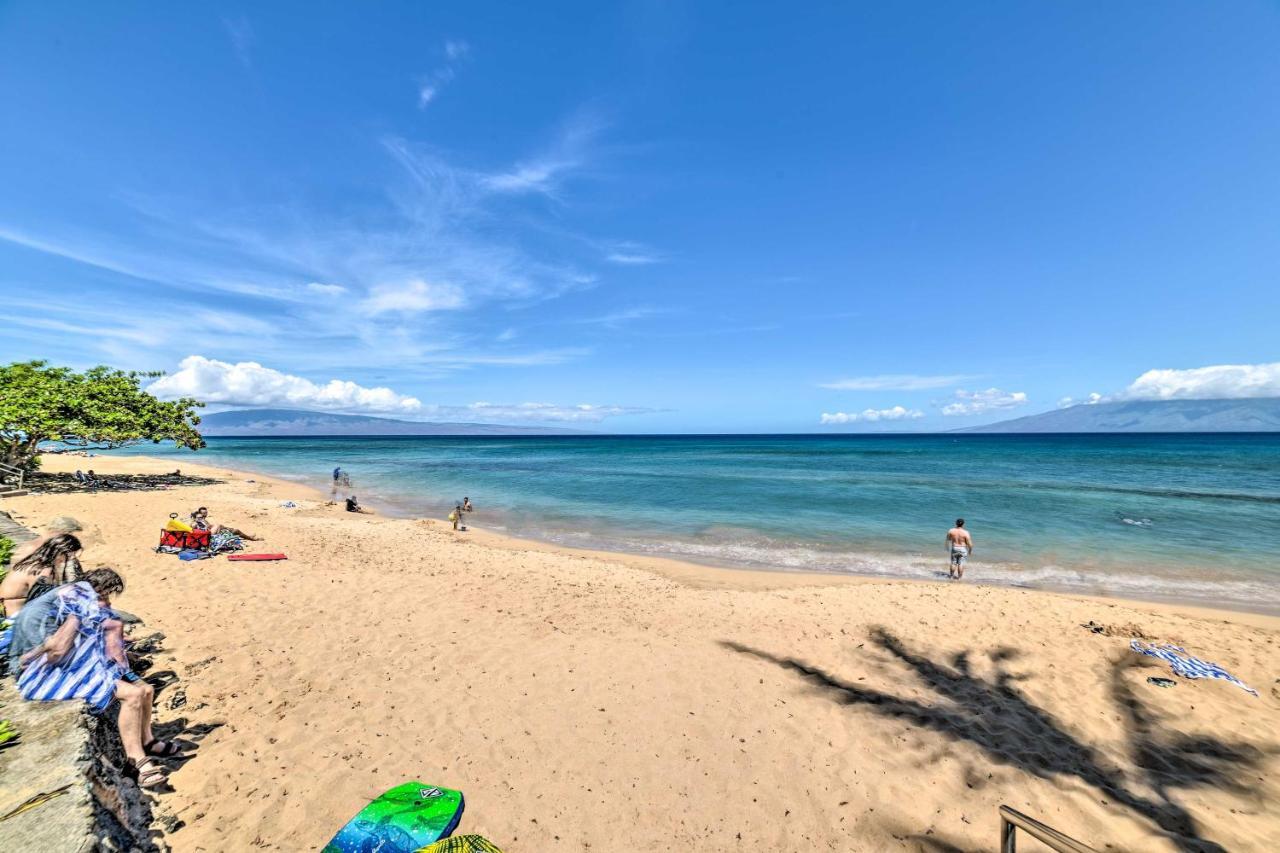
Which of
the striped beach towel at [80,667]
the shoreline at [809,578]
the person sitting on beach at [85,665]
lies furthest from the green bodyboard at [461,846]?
the shoreline at [809,578]

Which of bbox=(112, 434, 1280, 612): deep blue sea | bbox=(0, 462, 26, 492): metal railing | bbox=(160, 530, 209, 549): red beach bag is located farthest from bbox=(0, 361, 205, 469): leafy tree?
bbox=(160, 530, 209, 549): red beach bag

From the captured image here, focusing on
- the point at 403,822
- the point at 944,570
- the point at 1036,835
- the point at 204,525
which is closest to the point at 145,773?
the point at 403,822

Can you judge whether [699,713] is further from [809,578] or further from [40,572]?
[809,578]

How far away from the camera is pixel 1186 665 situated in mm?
8242

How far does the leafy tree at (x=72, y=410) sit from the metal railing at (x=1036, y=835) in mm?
32198

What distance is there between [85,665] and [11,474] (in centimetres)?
3251

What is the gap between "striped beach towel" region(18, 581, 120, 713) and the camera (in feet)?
14.3

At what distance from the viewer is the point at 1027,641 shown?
9578 millimetres

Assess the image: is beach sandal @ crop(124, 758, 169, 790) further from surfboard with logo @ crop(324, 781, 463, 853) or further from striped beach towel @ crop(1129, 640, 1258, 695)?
striped beach towel @ crop(1129, 640, 1258, 695)

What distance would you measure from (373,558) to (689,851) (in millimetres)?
12405

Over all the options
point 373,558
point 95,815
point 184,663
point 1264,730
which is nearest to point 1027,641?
point 1264,730

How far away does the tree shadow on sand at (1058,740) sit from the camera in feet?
18.5

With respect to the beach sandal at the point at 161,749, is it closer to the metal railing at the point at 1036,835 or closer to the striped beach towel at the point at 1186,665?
the metal railing at the point at 1036,835

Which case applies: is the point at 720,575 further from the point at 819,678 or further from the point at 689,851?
the point at 689,851
